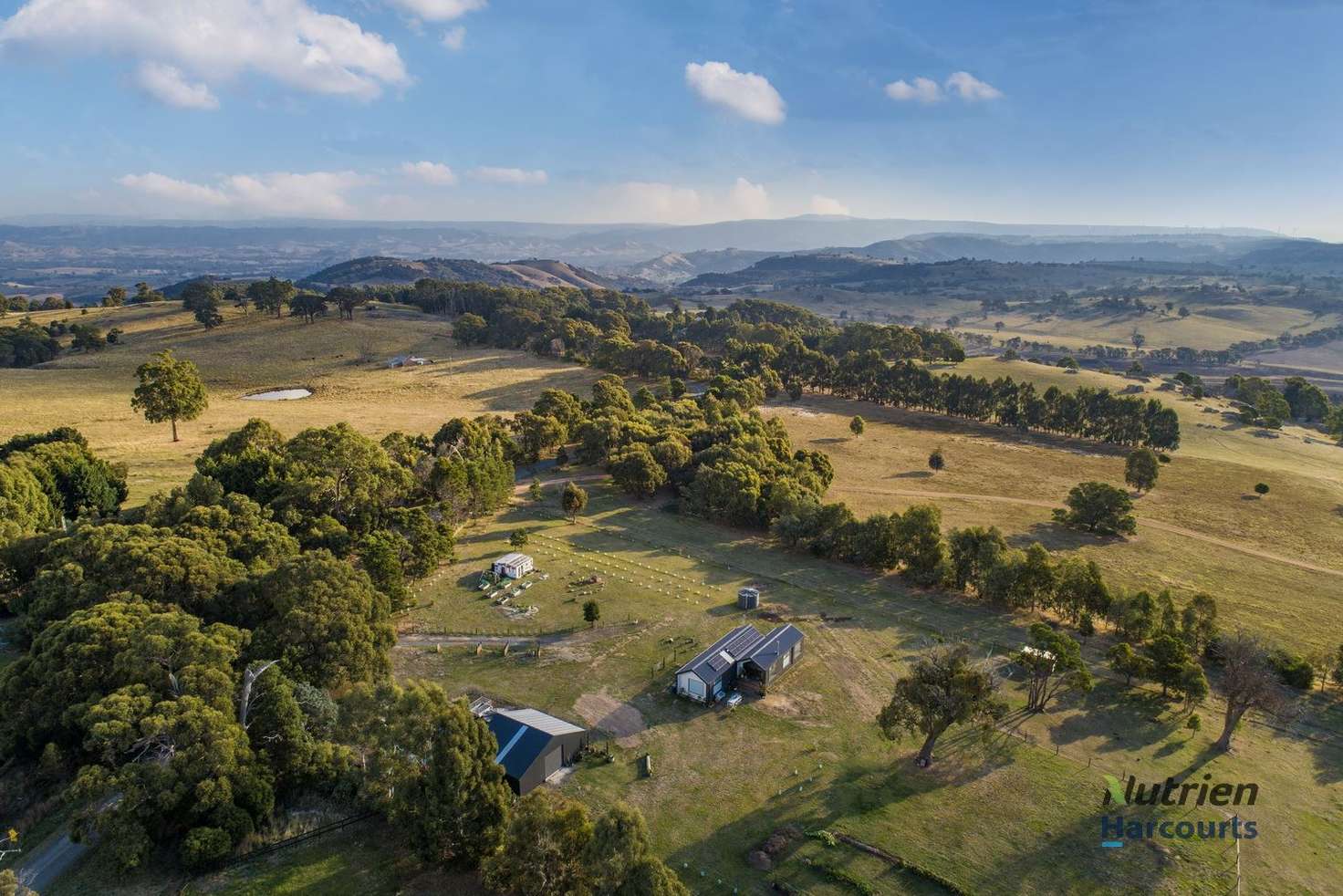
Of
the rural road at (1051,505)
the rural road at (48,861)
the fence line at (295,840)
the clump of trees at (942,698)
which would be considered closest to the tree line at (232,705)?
the fence line at (295,840)

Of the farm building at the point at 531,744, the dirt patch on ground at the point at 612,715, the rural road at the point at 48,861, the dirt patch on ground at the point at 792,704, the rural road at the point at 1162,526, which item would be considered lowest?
the rural road at the point at 1162,526

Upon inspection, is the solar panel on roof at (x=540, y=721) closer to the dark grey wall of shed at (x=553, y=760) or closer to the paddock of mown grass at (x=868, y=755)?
the dark grey wall of shed at (x=553, y=760)

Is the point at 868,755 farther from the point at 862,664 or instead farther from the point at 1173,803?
the point at 1173,803

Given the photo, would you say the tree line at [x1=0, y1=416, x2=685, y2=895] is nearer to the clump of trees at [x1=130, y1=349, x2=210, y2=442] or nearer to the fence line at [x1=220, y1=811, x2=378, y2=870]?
the fence line at [x1=220, y1=811, x2=378, y2=870]

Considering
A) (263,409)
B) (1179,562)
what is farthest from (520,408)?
(1179,562)

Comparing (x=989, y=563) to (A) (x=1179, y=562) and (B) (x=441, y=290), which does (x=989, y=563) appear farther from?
(B) (x=441, y=290)
